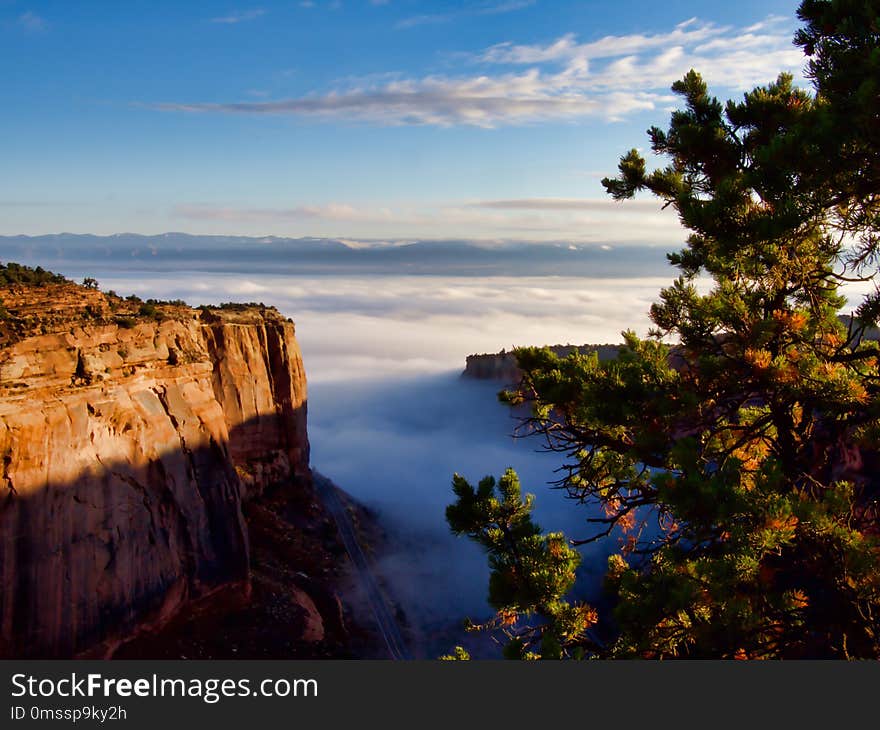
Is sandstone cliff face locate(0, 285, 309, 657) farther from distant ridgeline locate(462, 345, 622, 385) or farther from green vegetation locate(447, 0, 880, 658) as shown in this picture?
distant ridgeline locate(462, 345, 622, 385)

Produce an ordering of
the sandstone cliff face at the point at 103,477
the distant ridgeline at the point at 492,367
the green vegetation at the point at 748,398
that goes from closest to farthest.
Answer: the green vegetation at the point at 748,398 < the sandstone cliff face at the point at 103,477 < the distant ridgeline at the point at 492,367

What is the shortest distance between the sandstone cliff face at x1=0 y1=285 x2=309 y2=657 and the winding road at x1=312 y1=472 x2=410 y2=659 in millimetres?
8666

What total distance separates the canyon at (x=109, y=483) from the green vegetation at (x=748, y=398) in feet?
41.5

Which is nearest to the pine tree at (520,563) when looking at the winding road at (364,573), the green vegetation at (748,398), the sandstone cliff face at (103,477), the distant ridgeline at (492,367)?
the green vegetation at (748,398)

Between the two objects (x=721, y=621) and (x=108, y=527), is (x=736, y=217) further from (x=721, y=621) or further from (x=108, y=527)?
→ (x=108, y=527)

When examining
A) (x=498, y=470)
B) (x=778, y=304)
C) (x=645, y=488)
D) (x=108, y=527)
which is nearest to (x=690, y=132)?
(x=778, y=304)

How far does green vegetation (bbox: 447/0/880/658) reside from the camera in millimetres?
7363

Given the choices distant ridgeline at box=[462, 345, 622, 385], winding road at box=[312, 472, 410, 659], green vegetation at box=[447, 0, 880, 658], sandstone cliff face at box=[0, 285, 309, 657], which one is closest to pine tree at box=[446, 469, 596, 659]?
green vegetation at box=[447, 0, 880, 658]

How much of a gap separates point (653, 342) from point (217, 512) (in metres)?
17.7

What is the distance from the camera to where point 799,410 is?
10.0m

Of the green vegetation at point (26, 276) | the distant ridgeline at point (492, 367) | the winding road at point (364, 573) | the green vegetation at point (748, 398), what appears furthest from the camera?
the distant ridgeline at point (492, 367)

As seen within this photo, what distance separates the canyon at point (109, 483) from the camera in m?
16.5

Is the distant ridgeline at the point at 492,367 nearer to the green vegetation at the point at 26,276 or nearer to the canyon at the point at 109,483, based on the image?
the canyon at the point at 109,483

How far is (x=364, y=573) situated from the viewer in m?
35.5
